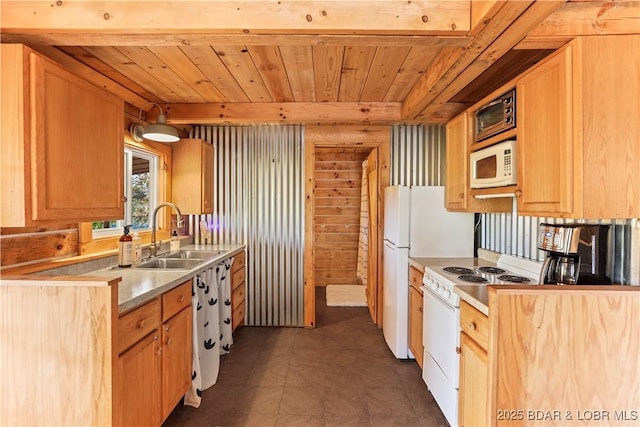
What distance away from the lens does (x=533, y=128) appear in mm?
1771

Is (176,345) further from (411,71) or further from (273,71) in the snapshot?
(411,71)

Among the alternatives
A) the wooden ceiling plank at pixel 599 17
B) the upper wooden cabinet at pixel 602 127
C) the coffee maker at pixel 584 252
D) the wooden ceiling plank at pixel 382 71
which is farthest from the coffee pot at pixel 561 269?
the wooden ceiling plank at pixel 382 71

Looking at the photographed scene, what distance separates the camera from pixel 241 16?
1470mm

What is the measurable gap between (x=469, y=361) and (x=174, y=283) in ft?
5.81

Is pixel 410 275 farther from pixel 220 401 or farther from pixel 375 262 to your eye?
pixel 220 401

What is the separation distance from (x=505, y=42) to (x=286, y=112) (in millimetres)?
1899

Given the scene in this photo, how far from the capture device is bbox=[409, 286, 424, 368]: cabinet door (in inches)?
101

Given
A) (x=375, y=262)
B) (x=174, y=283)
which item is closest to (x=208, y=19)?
(x=174, y=283)

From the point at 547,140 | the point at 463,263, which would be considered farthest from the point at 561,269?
the point at 463,263

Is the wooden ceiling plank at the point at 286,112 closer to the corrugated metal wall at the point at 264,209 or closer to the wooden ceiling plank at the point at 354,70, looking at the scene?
the wooden ceiling plank at the point at 354,70

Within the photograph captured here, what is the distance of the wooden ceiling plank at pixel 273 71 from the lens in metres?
1.99

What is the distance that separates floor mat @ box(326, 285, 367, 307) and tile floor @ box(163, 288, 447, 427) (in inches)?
39.1

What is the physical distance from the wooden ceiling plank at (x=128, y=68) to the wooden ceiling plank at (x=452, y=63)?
6.69 feet

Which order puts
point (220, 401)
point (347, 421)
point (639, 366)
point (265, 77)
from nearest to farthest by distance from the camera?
point (639, 366)
point (347, 421)
point (220, 401)
point (265, 77)
